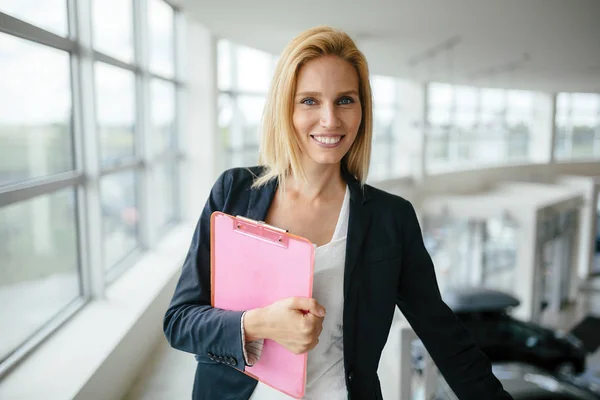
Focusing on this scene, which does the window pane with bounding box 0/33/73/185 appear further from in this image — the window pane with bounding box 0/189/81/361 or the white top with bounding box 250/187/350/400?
the white top with bounding box 250/187/350/400

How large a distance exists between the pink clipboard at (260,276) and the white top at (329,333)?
0.36ft

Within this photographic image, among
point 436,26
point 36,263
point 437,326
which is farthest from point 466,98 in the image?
point 437,326

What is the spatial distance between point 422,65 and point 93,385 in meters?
7.52

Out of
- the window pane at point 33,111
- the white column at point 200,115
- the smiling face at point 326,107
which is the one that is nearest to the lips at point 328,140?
the smiling face at point 326,107

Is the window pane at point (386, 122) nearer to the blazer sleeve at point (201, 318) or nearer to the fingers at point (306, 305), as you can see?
the blazer sleeve at point (201, 318)

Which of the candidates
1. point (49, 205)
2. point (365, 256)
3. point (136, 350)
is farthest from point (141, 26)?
point (365, 256)

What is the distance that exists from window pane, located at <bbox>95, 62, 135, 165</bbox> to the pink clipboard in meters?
2.39

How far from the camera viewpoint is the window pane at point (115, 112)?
3.10 metres

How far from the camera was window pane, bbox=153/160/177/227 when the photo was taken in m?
4.50

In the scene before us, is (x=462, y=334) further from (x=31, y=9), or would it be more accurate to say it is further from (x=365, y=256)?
(x=31, y=9)

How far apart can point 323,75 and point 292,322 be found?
494 millimetres

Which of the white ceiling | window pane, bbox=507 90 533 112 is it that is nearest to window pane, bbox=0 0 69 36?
the white ceiling

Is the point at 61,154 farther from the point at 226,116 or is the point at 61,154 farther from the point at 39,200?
the point at 226,116

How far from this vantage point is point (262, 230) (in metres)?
0.87
